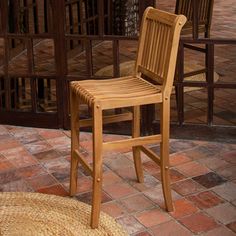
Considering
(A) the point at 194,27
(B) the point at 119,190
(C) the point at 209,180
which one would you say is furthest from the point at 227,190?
(A) the point at 194,27

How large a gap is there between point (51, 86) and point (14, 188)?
126 centimetres

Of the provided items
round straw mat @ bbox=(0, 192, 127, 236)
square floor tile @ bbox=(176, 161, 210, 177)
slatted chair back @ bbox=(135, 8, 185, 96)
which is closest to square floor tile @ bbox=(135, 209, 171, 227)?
round straw mat @ bbox=(0, 192, 127, 236)

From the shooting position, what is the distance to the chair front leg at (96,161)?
206cm

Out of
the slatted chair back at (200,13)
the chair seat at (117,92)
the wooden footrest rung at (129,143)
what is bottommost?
the wooden footrest rung at (129,143)

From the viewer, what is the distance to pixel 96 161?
211 cm

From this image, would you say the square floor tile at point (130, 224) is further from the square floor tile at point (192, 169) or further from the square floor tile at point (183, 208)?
the square floor tile at point (192, 169)

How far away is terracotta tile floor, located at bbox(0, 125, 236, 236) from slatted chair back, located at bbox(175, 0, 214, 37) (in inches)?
26.1

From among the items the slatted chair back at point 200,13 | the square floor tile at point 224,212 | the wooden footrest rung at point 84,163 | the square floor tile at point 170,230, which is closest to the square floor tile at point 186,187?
the square floor tile at point 224,212

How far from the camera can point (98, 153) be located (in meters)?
2.10

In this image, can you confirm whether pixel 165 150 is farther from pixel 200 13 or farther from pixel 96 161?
pixel 200 13

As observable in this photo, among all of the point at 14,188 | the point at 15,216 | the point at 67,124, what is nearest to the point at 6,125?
the point at 67,124

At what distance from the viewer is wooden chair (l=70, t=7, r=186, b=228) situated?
2109 millimetres

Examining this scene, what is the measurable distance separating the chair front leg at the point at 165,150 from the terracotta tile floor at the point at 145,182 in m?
0.07

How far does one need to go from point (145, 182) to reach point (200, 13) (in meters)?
1.17
